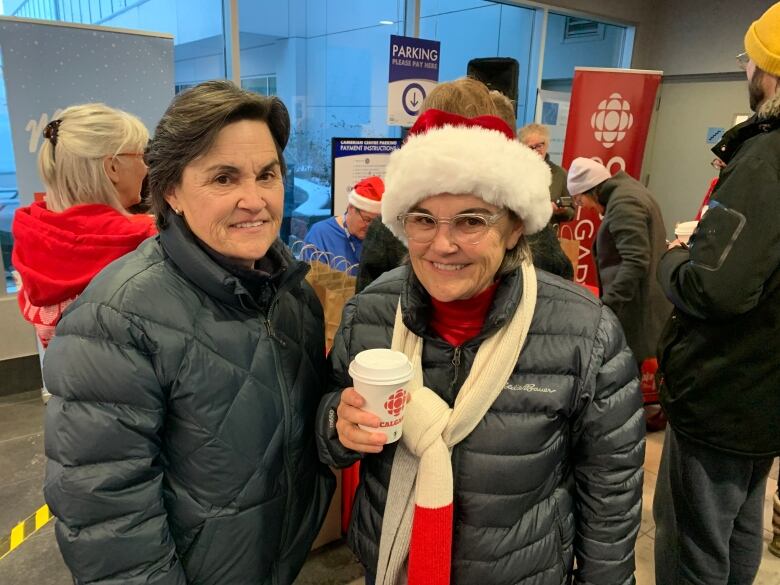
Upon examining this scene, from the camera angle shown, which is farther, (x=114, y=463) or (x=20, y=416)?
(x=20, y=416)

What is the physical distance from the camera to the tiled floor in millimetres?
2414

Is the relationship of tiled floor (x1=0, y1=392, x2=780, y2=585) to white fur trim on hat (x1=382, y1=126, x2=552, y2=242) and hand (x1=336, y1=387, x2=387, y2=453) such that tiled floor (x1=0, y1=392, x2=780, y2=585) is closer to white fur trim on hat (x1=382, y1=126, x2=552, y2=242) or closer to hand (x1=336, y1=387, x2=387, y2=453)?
hand (x1=336, y1=387, x2=387, y2=453)

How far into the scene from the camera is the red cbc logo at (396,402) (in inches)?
42.3

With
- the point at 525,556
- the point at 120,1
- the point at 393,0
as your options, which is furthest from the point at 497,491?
the point at 393,0

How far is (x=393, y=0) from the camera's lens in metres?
5.67

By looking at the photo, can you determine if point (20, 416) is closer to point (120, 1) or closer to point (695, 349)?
point (120, 1)

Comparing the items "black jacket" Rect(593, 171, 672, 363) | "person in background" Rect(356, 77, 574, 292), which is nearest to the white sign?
"black jacket" Rect(593, 171, 672, 363)

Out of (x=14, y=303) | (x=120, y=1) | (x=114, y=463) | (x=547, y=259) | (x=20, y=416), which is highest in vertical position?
(x=120, y=1)

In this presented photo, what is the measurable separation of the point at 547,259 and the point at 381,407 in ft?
4.03

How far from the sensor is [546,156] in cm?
458

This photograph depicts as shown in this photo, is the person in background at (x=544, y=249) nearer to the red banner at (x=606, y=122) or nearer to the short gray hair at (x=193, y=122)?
the short gray hair at (x=193, y=122)

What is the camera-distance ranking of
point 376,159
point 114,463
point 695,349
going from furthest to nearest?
point 376,159, point 695,349, point 114,463

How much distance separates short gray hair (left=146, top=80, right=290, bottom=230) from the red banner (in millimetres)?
4737

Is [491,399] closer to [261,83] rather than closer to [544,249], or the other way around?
[544,249]
